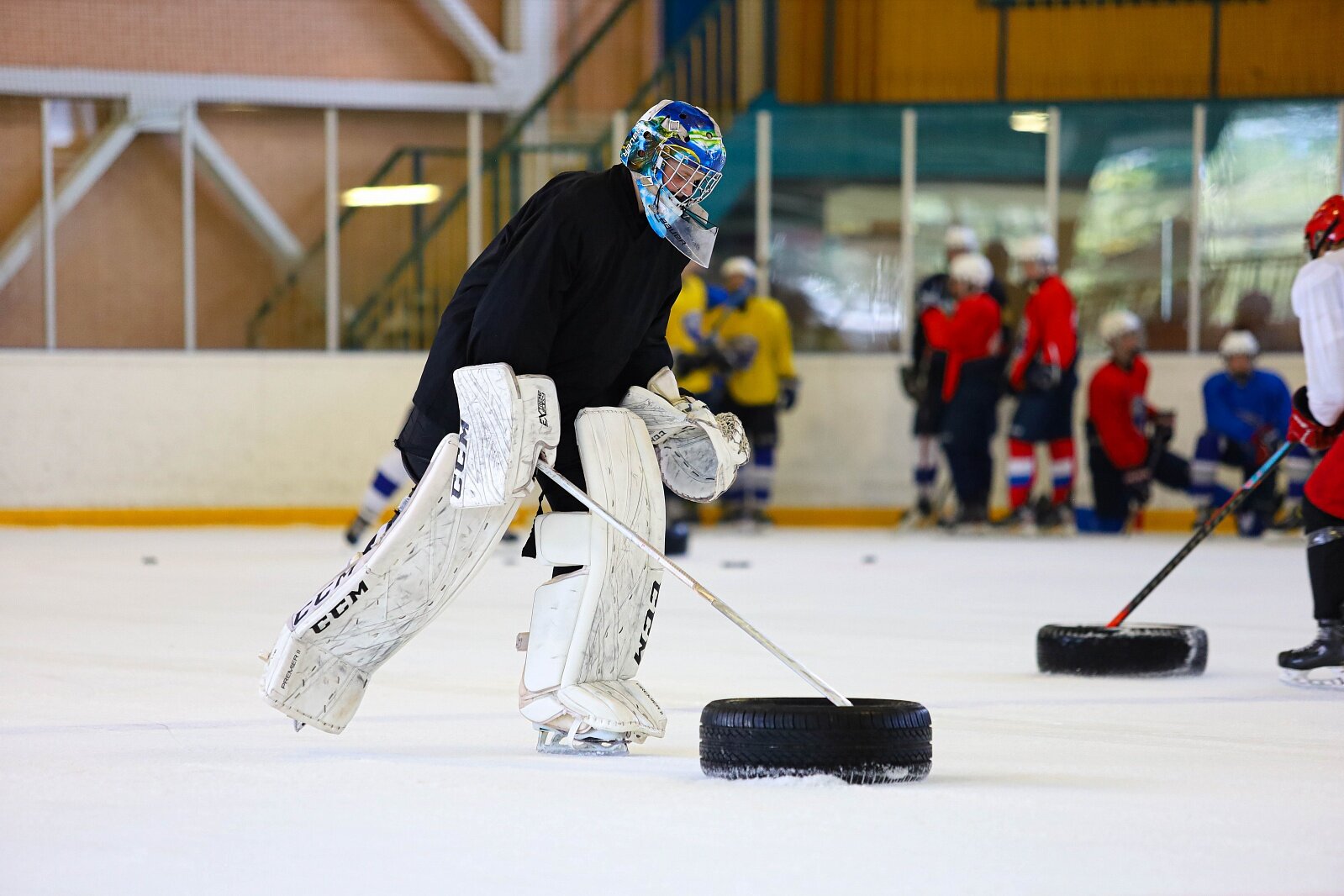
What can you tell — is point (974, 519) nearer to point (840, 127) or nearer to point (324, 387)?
point (840, 127)

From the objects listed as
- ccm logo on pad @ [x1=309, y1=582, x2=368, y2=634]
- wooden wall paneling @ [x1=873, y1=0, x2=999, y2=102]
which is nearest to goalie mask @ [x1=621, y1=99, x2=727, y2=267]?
ccm logo on pad @ [x1=309, y1=582, x2=368, y2=634]

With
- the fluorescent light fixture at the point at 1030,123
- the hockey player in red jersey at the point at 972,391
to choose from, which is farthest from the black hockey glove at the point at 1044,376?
the fluorescent light fixture at the point at 1030,123

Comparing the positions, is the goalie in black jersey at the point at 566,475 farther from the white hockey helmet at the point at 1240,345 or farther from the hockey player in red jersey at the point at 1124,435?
the white hockey helmet at the point at 1240,345

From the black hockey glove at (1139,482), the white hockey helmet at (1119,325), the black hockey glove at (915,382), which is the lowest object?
the black hockey glove at (1139,482)

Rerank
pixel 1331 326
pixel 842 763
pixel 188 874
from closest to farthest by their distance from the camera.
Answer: pixel 188 874 → pixel 842 763 → pixel 1331 326

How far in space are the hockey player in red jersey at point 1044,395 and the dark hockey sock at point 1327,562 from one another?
530 cm

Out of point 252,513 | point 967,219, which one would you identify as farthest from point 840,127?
point 252,513

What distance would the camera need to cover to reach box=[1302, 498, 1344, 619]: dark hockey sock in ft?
12.5

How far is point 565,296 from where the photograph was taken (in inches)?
113

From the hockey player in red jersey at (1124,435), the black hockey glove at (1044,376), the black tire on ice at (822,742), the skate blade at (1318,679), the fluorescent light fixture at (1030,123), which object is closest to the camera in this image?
the black tire on ice at (822,742)

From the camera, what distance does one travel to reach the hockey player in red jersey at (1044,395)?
9180 millimetres

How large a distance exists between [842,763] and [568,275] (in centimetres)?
85

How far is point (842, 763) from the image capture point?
8.29 feet

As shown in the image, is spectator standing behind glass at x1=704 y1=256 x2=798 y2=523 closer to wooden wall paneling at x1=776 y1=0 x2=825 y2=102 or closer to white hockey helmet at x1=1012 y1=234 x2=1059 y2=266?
white hockey helmet at x1=1012 y1=234 x2=1059 y2=266
